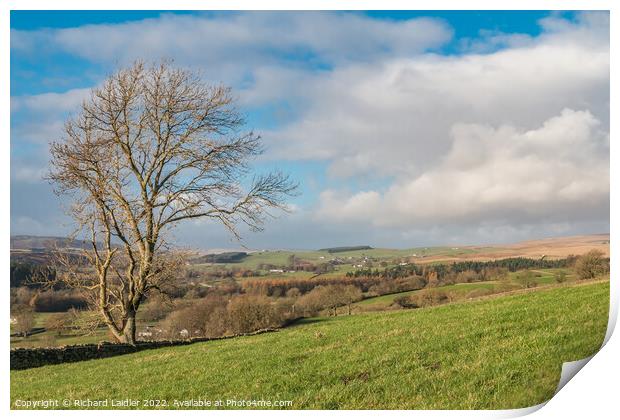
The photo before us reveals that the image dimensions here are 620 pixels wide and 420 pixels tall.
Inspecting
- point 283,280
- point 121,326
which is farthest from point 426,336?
point 121,326

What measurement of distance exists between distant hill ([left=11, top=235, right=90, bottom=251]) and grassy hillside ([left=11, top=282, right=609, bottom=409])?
2.19 metres

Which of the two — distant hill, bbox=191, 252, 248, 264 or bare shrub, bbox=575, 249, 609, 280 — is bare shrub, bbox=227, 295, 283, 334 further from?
bare shrub, bbox=575, 249, 609, 280

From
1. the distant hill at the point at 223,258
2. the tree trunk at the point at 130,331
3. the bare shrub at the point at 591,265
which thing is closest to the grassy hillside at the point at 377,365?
the bare shrub at the point at 591,265

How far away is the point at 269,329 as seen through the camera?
36.5 ft

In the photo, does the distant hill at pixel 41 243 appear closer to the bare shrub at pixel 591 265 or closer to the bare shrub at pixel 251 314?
the bare shrub at pixel 251 314

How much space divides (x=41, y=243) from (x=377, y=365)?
618 cm

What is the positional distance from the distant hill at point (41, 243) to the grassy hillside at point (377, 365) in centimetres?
219

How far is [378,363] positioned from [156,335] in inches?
233

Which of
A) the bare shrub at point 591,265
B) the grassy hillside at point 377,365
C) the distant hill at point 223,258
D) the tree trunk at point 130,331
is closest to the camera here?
the grassy hillside at point 377,365

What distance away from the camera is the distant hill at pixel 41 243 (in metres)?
8.71

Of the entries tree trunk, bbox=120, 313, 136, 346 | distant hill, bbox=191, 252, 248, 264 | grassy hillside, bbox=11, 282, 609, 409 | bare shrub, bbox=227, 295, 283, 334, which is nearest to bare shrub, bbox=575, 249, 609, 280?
grassy hillside, bbox=11, 282, 609, 409

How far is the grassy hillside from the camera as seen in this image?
769cm
